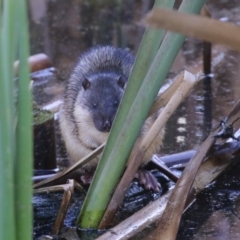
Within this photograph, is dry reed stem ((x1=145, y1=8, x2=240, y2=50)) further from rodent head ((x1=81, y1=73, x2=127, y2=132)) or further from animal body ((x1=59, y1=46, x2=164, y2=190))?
rodent head ((x1=81, y1=73, x2=127, y2=132))

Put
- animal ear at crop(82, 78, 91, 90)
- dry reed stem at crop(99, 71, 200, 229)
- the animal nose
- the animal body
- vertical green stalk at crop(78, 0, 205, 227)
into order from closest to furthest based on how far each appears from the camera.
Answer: vertical green stalk at crop(78, 0, 205, 227) < dry reed stem at crop(99, 71, 200, 229) < the animal nose < the animal body < animal ear at crop(82, 78, 91, 90)

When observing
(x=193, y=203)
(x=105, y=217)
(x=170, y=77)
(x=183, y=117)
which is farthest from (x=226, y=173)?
(x=170, y=77)

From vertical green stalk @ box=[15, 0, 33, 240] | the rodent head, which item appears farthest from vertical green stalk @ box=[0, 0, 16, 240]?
the rodent head

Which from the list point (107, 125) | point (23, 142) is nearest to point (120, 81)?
point (107, 125)

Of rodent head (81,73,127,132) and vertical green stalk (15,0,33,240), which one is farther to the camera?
rodent head (81,73,127,132)

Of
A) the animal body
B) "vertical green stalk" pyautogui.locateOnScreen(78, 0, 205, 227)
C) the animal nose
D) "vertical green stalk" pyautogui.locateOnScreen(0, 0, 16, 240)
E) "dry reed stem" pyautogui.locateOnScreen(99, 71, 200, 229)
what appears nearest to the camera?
"vertical green stalk" pyautogui.locateOnScreen(0, 0, 16, 240)

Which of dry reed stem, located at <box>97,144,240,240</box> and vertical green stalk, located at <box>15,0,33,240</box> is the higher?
vertical green stalk, located at <box>15,0,33,240</box>

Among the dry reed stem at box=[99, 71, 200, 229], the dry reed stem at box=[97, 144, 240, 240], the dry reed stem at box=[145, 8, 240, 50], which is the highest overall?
the dry reed stem at box=[145, 8, 240, 50]
